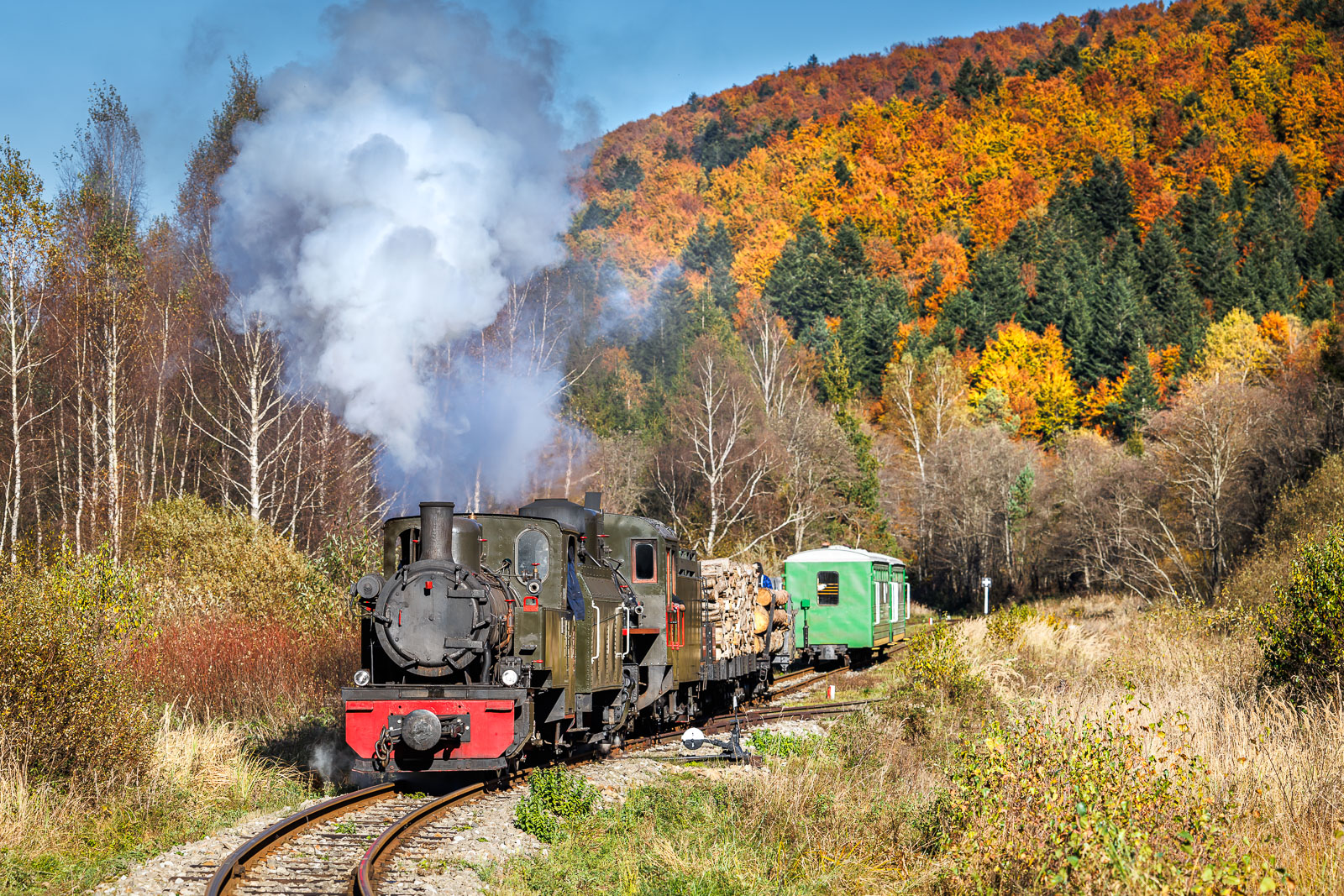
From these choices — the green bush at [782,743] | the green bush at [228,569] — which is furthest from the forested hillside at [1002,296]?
the green bush at [782,743]

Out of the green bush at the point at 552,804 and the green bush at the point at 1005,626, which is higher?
the green bush at the point at 1005,626

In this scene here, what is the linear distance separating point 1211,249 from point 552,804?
85749 mm

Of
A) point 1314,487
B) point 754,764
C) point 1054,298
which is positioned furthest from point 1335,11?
point 754,764

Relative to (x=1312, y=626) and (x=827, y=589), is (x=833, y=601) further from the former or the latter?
(x=1312, y=626)

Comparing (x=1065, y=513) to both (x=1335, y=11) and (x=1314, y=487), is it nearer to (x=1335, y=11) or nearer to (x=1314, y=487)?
(x=1314, y=487)

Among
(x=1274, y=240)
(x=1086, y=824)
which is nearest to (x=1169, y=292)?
(x=1274, y=240)

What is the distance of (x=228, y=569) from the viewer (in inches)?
837

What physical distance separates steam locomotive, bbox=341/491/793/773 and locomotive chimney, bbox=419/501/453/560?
1 centimetres

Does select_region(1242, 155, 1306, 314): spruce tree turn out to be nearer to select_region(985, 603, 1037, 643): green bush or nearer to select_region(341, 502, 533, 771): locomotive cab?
select_region(985, 603, 1037, 643): green bush

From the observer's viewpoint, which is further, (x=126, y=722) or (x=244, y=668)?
(x=244, y=668)

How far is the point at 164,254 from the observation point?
3469cm

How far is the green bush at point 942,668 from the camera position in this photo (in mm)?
15570

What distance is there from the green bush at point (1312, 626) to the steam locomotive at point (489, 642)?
7.88 metres

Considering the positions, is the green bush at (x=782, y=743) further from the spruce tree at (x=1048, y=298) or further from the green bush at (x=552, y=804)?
the spruce tree at (x=1048, y=298)
